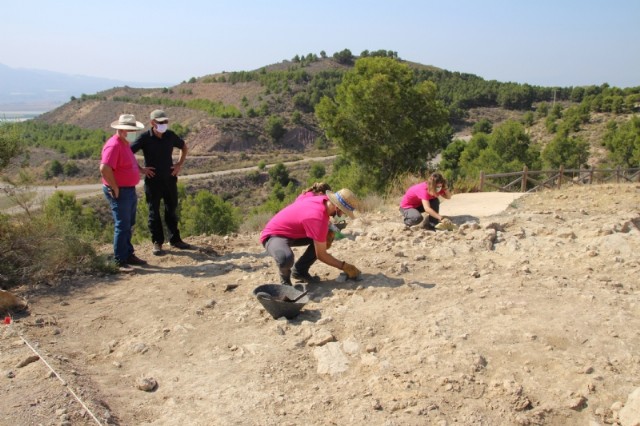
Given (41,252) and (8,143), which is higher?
(8,143)

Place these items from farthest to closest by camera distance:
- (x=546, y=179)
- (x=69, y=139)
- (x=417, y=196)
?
(x=69, y=139) < (x=546, y=179) < (x=417, y=196)

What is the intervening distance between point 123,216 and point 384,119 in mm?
16023

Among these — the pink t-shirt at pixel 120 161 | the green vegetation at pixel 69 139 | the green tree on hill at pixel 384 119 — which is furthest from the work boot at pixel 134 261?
the green vegetation at pixel 69 139

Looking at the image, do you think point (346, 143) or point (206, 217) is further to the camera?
point (206, 217)

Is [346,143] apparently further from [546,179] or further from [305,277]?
[305,277]

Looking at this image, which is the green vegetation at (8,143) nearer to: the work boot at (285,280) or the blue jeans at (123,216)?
the blue jeans at (123,216)

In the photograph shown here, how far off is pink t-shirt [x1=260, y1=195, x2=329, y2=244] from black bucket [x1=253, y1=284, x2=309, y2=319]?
0.51 m

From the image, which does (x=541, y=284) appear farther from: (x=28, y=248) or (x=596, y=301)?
(x=28, y=248)

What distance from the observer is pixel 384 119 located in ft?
66.6

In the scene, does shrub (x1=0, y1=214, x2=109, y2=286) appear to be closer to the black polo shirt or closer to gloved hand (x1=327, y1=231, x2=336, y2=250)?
the black polo shirt

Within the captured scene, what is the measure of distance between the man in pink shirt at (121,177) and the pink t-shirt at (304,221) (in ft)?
5.79

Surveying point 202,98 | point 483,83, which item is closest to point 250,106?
point 202,98

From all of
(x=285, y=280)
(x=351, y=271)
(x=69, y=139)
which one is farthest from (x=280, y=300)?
(x=69, y=139)

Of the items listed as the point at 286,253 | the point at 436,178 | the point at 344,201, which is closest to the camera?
the point at 344,201
